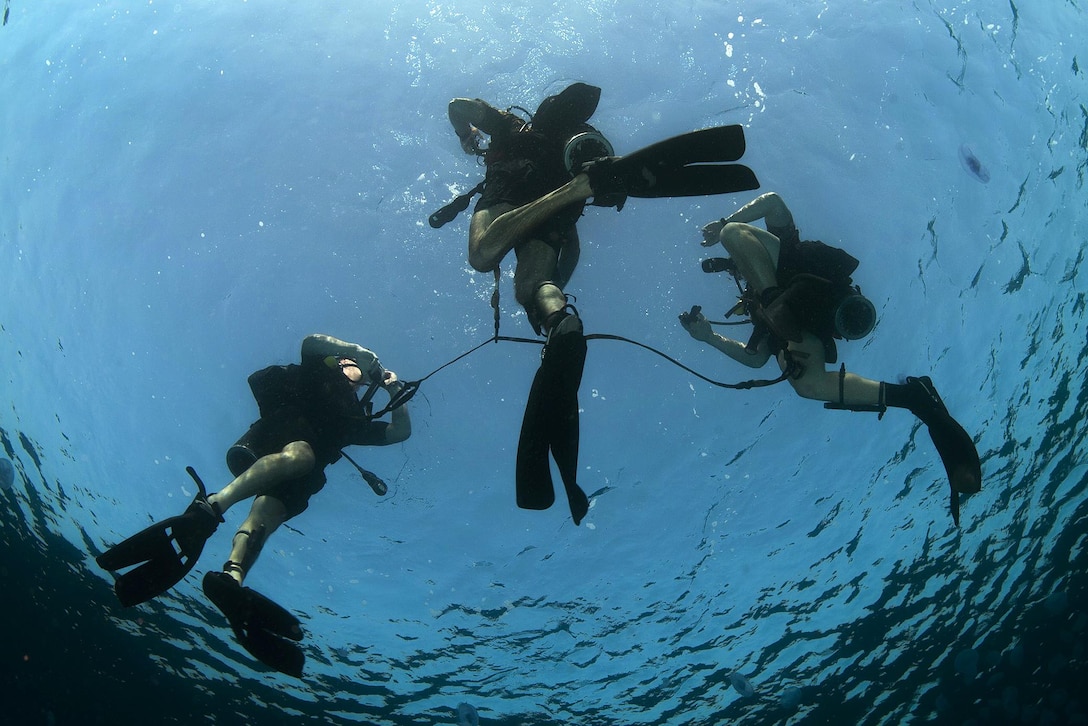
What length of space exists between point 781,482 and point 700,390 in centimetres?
412

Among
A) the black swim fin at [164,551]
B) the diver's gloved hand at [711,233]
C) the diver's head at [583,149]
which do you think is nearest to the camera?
the black swim fin at [164,551]

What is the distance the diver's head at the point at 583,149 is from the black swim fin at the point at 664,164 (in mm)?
439

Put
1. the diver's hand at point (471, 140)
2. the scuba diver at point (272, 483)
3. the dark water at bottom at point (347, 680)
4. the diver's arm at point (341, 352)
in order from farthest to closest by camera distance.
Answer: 1. the dark water at bottom at point (347, 680)
2. the diver's arm at point (341, 352)
3. the diver's hand at point (471, 140)
4. the scuba diver at point (272, 483)

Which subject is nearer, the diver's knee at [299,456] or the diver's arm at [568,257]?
the diver's knee at [299,456]

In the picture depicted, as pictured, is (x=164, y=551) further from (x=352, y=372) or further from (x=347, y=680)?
(x=347, y=680)

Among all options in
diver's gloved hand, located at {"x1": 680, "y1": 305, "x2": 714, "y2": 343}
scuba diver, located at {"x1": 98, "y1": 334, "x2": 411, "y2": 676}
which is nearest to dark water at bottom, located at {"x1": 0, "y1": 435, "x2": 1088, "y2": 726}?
scuba diver, located at {"x1": 98, "y1": 334, "x2": 411, "y2": 676}

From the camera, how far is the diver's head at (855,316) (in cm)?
507

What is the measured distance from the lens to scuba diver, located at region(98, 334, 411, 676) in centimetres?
407

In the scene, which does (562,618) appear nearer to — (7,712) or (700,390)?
(700,390)

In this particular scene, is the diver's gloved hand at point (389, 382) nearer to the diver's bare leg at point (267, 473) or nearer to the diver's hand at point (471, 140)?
the diver's bare leg at point (267, 473)

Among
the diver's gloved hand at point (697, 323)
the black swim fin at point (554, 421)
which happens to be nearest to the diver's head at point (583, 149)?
the black swim fin at point (554, 421)

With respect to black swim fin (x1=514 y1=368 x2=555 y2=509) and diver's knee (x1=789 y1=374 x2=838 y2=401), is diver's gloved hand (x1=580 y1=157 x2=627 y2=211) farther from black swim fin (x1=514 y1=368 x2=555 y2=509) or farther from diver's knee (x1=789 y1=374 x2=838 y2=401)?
diver's knee (x1=789 y1=374 x2=838 y2=401)

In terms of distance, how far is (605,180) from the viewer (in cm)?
384

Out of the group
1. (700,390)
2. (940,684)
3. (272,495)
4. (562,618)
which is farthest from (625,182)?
(940,684)
